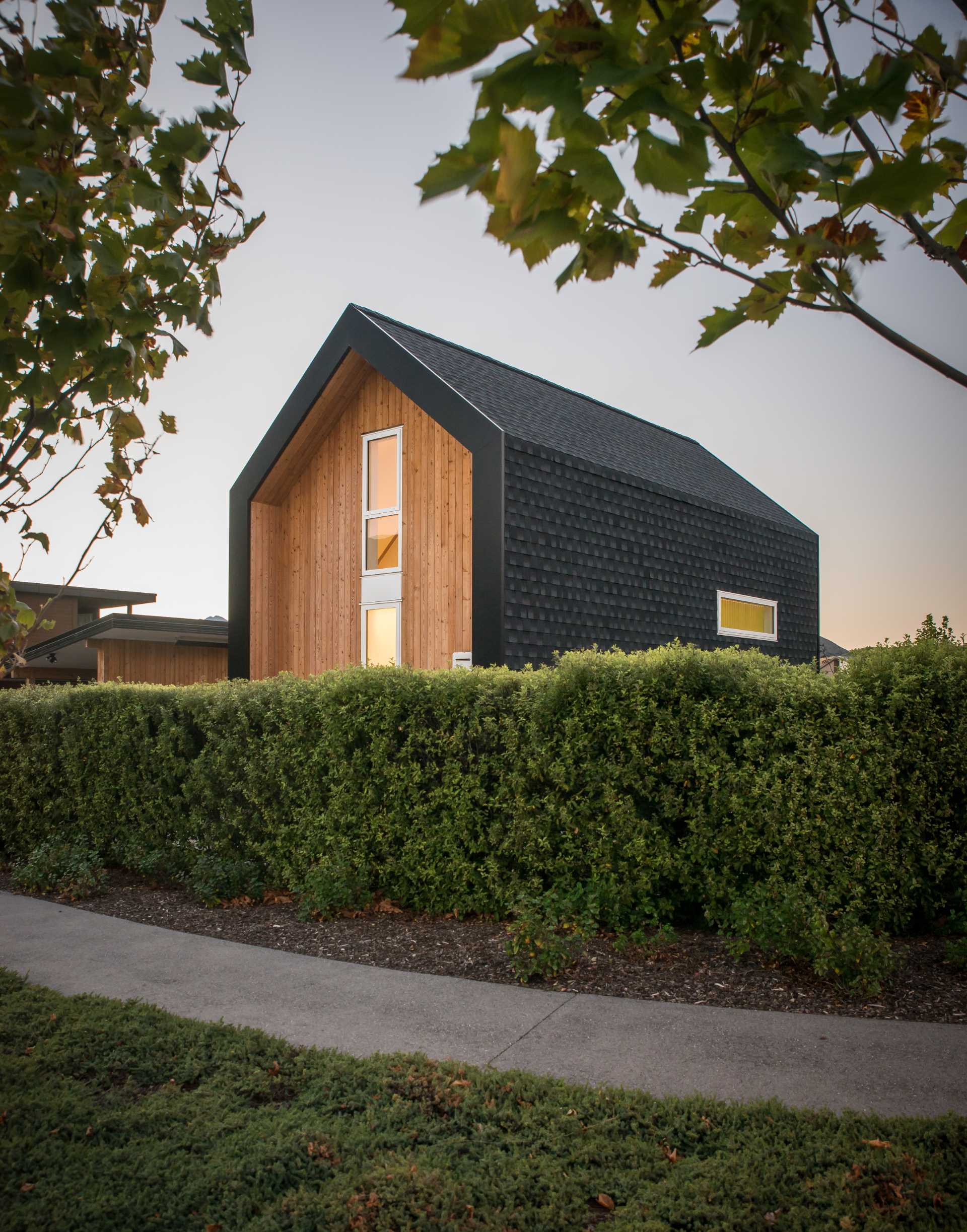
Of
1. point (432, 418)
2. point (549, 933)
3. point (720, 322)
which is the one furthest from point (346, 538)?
point (720, 322)

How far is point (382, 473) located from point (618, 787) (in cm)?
865

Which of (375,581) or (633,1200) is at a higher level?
(375,581)

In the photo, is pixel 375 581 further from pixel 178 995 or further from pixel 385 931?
pixel 178 995

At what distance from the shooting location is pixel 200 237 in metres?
3.08

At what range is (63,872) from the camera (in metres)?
8.77

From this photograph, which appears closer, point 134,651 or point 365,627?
point 365,627

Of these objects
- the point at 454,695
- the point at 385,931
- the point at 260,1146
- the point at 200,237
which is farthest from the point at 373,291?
the point at 260,1146

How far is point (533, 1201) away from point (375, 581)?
1102cm

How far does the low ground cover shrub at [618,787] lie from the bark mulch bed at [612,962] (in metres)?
0.20

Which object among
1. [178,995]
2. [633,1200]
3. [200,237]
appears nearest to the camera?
[633,1200]

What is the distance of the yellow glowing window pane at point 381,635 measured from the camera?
1315cm

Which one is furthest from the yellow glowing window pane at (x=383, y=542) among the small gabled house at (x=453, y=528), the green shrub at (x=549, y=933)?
the green shrub at (x=549, y=933)

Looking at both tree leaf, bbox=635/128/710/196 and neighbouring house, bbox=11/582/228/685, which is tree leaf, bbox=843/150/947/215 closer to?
tree leaf, bbox=635/128/710/196

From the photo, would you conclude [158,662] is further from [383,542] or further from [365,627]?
[383,542]
